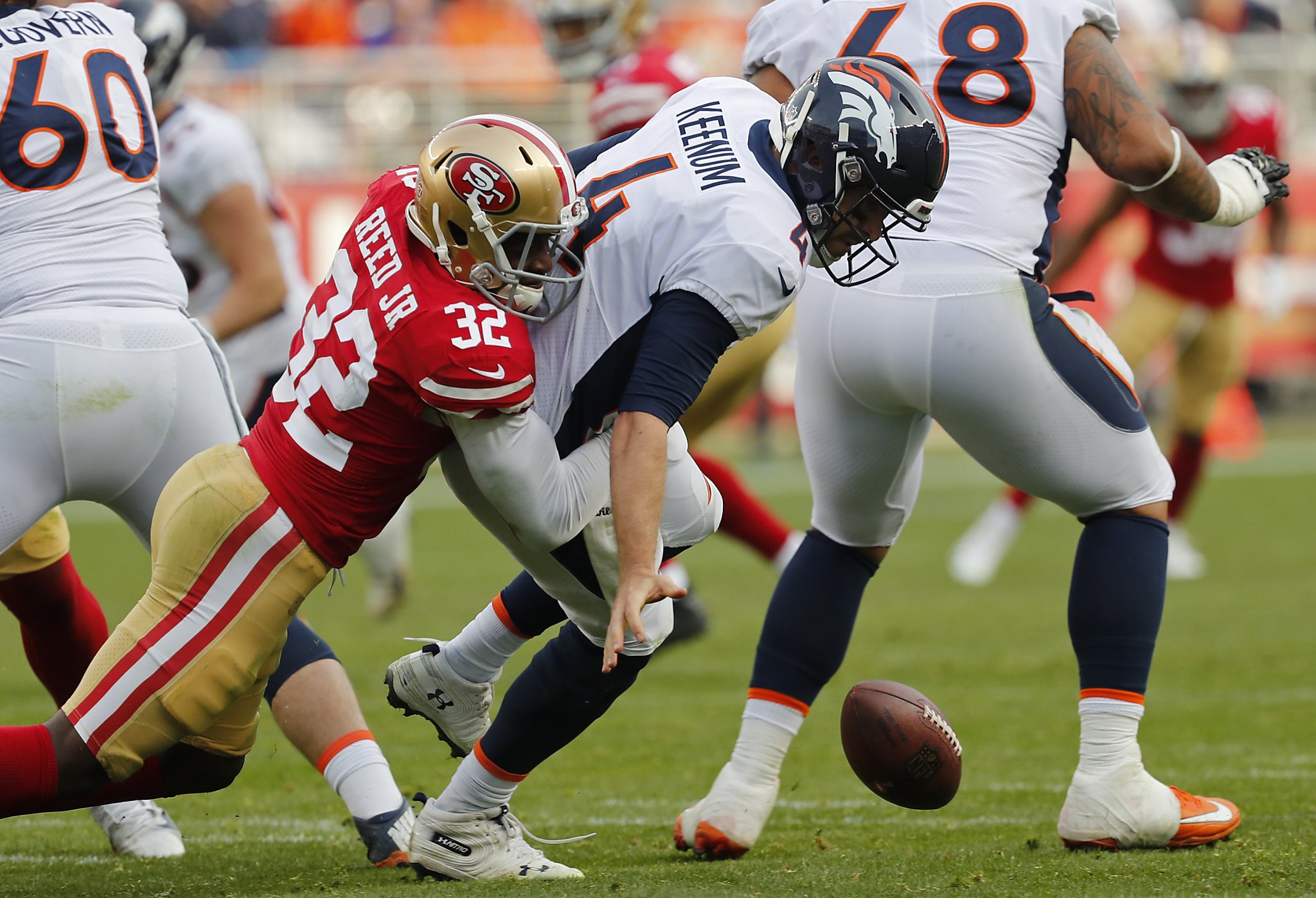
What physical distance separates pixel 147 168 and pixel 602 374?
1.10m

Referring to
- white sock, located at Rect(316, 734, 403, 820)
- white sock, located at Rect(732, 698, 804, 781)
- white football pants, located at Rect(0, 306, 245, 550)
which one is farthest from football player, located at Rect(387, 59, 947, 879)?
white football pants, located at Rect(0, 306, 245, 550)

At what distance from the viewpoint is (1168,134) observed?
3.27m

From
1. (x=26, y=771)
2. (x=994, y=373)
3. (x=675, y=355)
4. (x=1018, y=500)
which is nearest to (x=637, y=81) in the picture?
(x=994, y=373)

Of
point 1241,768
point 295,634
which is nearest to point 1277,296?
point 1241,768

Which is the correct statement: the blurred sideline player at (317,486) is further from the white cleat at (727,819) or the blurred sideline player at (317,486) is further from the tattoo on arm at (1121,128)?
the tattoo on arm at (1121,128)

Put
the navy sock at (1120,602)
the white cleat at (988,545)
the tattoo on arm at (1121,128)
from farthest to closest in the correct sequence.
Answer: the white cleat at (988,545) → the navy sock at (1120,602) → the tattoo on arm at (1121,128)

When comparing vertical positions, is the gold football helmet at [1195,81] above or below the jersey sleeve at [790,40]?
below

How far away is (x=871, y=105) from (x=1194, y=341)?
18.5ft

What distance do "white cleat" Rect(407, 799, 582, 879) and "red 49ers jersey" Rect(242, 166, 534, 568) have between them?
0.61 meters

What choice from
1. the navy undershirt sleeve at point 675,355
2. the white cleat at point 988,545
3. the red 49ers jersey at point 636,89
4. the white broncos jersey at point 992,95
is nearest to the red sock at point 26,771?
the navy undershirt sleeve at point 675,355

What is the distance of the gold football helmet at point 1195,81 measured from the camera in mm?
7906

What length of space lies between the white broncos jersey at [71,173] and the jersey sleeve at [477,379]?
2.86ft

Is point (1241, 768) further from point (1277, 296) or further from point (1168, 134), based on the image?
point (1277, 296)

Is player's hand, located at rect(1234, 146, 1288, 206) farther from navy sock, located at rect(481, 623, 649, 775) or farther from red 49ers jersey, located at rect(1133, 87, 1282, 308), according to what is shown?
red 49ers jersey, located at rect(1133, 87, 1282, 308)
